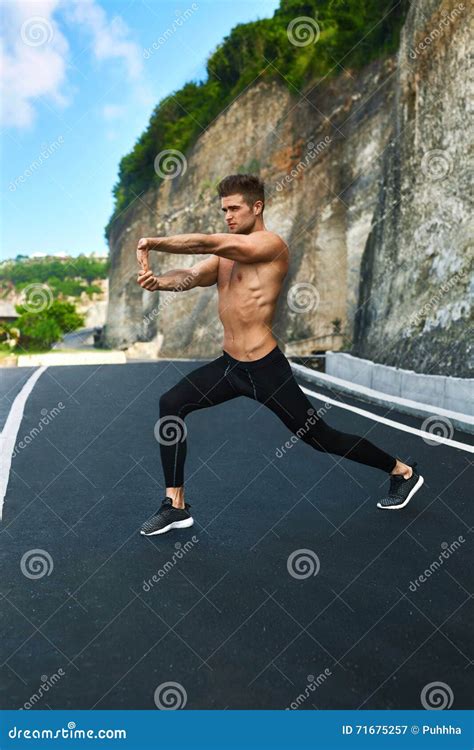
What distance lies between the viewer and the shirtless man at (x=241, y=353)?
4.93m

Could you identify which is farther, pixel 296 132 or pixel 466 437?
pixel 296 132

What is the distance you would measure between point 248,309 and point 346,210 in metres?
28.8

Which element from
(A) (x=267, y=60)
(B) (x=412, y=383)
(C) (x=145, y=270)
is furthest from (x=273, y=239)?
(A) (x=267, y=60)

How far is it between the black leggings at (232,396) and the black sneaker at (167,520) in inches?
6.2

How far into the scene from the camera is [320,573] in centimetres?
439

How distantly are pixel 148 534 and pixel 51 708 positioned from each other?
215cm

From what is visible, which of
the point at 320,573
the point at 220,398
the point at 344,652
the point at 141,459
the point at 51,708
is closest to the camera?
the point at 51,708

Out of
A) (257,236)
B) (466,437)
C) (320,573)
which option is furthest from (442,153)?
(320,573)

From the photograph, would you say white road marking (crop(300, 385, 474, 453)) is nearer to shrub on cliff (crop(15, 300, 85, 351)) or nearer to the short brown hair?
the short brown hair

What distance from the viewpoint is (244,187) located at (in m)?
4.88

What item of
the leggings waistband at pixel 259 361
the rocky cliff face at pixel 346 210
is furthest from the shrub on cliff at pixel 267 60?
the leggings waistband at pixel 259 361

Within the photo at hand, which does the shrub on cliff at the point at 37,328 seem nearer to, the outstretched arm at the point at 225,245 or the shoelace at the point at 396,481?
the shoelace at the point at 396,481

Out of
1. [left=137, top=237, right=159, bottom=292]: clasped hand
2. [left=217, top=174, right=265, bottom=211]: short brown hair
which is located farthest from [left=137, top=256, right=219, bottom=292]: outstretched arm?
[left=217, top=174, right=265, bottom=211]: short brown hair

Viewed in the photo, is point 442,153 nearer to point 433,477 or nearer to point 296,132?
point 433,477
